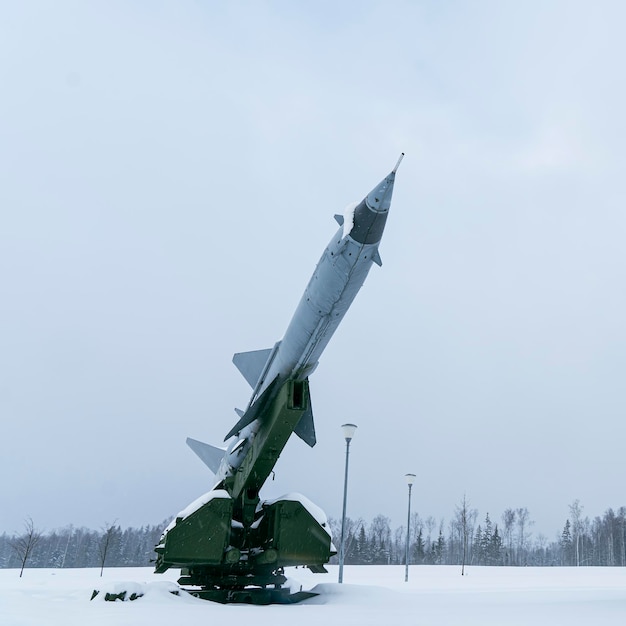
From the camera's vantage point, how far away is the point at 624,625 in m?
4.61

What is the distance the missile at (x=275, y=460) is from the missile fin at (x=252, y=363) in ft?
1.39

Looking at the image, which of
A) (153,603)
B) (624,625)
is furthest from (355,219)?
(153,603)

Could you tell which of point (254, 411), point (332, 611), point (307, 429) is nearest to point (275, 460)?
point (254, 411)

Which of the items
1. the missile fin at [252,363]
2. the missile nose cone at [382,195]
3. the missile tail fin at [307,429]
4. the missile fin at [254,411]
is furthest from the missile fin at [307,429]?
the missile nose cone at [382,195]

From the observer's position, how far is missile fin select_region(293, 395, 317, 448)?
9266mm

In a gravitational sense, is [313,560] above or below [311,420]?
below

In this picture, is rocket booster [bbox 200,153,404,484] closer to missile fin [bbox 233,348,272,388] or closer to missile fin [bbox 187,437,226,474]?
missile fin [bbox 233,348,272,388]

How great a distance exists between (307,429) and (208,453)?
336cm

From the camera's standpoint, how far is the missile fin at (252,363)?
9.83 meters

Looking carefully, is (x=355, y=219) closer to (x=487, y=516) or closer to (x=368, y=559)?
(x=368, y=559)

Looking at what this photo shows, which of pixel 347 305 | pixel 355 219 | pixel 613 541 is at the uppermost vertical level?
pixel 355 219

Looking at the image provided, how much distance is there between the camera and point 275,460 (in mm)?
8422

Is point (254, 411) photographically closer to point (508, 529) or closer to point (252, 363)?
point (252, 363)

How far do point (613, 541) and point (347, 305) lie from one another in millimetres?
58014
